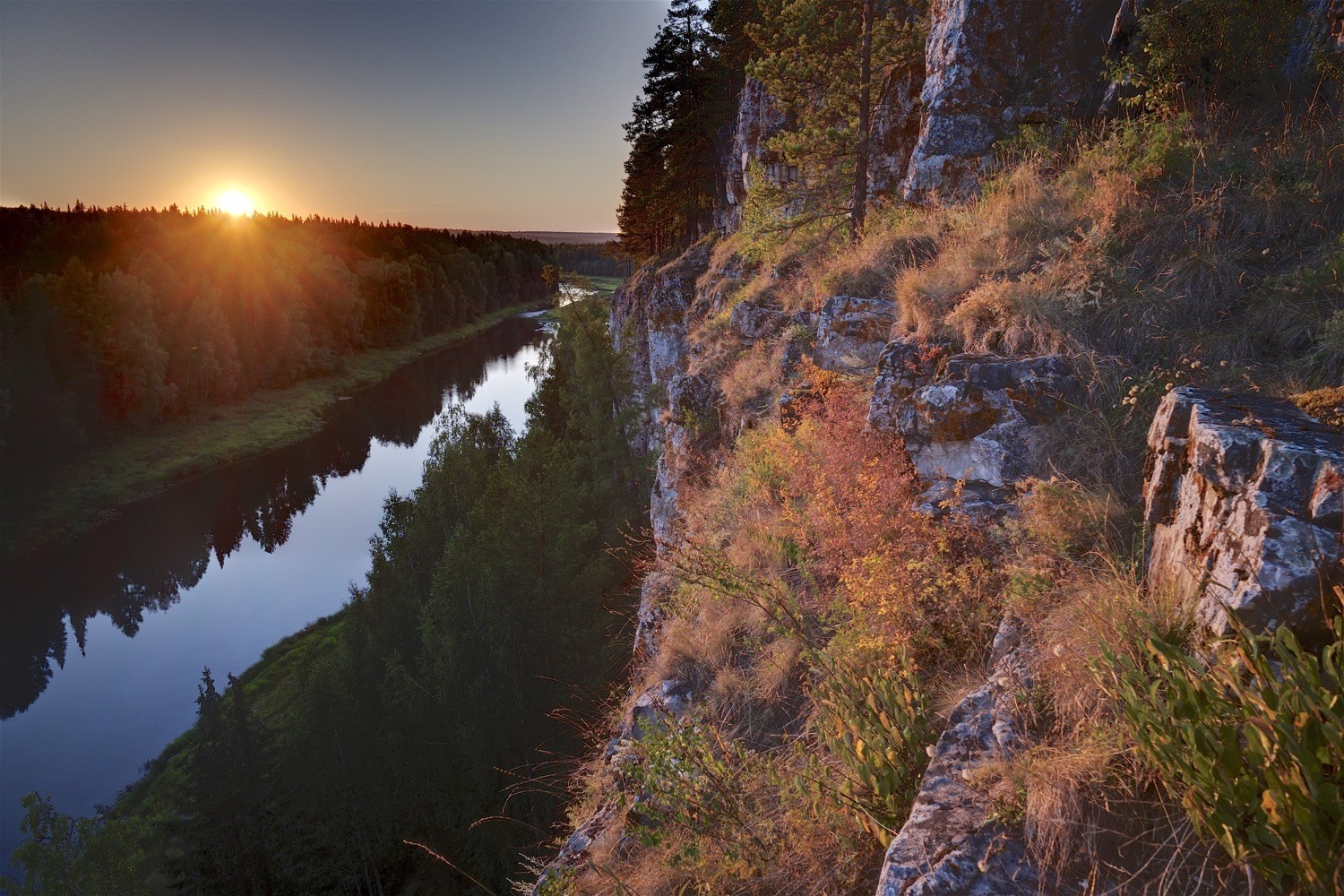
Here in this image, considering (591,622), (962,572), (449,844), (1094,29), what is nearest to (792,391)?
(962,572)

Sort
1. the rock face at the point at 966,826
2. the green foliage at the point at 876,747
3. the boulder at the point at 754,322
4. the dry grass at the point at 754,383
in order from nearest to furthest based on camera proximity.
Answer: the rock face at the point at 966,826 < the green foliage at the point at 876,747 < the dry grass at the point at 754,383 < the boulder at the point at 754,322

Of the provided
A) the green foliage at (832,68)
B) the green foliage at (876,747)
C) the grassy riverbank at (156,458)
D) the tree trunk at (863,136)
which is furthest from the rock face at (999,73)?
the grassy riverbank at (156,458)

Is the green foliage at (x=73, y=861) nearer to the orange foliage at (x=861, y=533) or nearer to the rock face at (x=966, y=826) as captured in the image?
the orange foliage at (x=861, y=533)

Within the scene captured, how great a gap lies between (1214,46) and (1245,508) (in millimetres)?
8067

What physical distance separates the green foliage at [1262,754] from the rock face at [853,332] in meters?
6.38

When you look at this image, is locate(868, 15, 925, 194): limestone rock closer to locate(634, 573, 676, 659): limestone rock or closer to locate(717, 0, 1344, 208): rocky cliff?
locate(717, 0, 1344, 208): rocky cliff

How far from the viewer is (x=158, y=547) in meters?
34.3

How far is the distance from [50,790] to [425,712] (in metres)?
12.2

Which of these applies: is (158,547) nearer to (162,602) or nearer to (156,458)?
(162,602)

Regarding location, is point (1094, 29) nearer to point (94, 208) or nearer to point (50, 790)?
point (50, 790)

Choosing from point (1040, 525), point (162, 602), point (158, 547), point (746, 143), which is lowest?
point (162, 602)

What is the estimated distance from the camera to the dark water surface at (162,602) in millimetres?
22734

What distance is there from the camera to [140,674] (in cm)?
2592

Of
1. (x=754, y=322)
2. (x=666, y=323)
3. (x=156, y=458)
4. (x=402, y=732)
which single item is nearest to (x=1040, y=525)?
(x=754, y=322)
